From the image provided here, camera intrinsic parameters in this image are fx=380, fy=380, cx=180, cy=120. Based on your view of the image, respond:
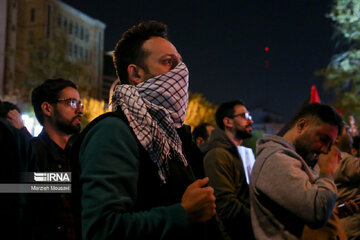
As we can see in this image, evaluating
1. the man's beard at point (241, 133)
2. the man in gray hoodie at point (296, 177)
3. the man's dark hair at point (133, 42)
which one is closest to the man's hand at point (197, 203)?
the man's dark hair at point (133, 42)

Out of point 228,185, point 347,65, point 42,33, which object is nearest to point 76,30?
point 42,33

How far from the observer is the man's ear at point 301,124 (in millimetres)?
3148

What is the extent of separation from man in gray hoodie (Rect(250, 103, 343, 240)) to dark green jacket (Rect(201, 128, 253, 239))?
91 centimetres

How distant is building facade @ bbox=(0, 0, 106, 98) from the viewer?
45.8 metres

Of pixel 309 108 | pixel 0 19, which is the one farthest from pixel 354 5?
pixel 0 19

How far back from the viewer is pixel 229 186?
414 cm

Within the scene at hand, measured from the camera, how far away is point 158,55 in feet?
6.81

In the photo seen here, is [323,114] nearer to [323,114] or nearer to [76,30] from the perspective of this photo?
[323,114]

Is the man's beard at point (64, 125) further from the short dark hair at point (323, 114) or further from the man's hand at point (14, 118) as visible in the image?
the short dark hair at point (323, 114)

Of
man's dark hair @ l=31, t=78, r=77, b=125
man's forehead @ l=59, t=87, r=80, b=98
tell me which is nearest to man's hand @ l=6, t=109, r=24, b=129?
man's dark hair @ l=31, t=78, r=77, b=125

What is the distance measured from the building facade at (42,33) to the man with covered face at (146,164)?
39678 mm

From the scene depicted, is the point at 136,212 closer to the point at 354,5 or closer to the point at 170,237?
the point at 170,237

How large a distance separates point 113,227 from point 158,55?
974 millimetres

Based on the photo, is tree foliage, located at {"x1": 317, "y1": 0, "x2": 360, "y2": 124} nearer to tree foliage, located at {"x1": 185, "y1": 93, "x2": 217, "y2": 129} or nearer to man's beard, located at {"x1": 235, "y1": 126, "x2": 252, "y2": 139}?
tree foliage, located at {"x1": 185, "y1": 93, "x2": 217, "y2": 129}
